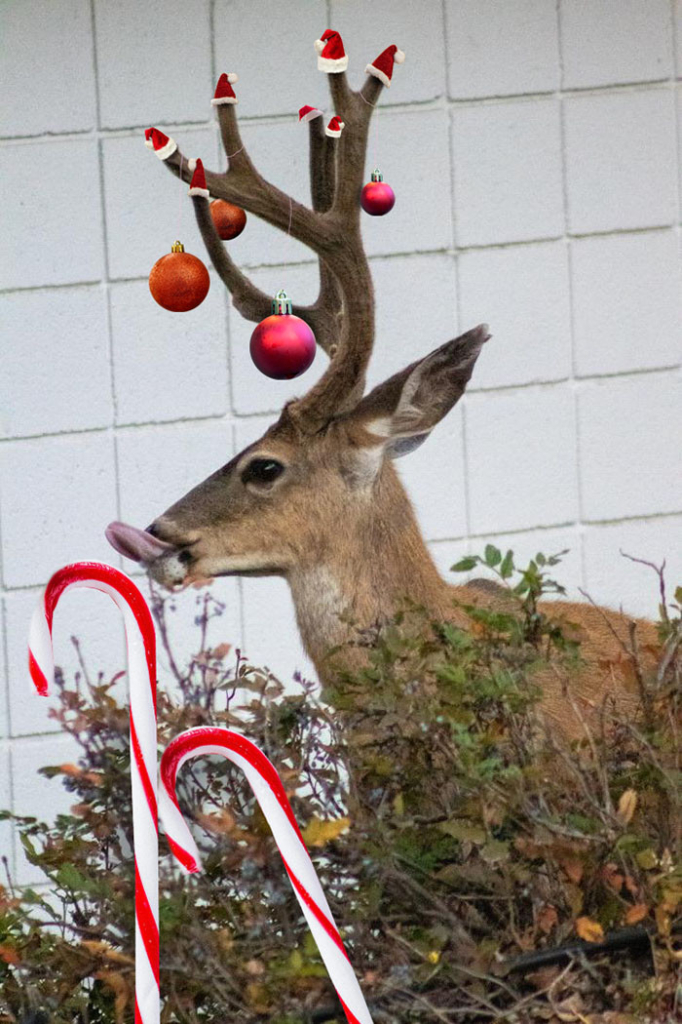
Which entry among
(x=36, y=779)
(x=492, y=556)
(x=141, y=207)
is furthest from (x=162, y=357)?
(x=492, y=556)

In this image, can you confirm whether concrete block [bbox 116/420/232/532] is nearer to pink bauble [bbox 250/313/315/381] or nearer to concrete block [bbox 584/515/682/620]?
concrete block [bbox 584/515/682/620]

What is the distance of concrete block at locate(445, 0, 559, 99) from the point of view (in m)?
2.43

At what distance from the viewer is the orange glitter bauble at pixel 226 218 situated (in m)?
1.61

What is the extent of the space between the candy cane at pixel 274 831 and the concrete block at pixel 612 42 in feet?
5.78

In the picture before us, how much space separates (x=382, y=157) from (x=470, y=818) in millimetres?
1618

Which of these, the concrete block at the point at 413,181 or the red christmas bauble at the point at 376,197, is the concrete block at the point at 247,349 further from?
the red christmas bauble at the point at 376,197

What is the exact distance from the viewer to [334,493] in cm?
170

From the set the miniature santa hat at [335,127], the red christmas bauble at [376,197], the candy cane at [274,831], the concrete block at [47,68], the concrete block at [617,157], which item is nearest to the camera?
the candy cane at [274,831]

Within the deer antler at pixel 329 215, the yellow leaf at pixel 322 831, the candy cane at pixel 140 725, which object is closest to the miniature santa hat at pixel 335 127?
the deer antler at pixel 329 215

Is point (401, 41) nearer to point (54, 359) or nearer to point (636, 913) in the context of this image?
point (54, 359)

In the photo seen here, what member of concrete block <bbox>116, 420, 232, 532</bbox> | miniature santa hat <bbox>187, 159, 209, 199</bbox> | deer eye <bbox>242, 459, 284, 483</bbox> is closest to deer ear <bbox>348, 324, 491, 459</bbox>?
deer eye <bbox>242, 459, 284, 483</bbox>

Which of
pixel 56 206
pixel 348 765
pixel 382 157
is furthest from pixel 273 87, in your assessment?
pixel 348 765

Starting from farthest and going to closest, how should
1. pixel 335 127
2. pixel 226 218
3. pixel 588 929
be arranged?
pixel 226 218 < pixel 335 127 < pixel 588 929

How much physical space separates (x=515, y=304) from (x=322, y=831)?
1.62m
